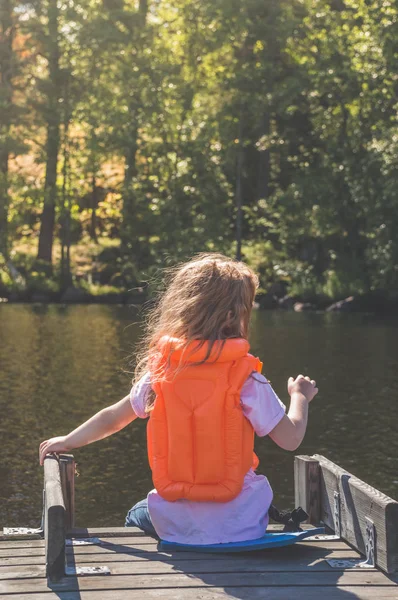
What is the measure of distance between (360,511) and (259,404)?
0.81 meters

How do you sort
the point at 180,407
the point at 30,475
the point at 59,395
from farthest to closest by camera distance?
the point at 59,395 < the point at 30,475 < the point at 180,407

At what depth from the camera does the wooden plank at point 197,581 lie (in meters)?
4.18

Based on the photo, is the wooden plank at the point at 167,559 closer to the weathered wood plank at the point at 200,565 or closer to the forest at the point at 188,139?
the weathered wood plank at the point at 200,565

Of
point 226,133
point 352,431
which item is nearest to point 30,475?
point 352,431

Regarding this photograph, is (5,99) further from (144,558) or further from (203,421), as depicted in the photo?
(203,421)

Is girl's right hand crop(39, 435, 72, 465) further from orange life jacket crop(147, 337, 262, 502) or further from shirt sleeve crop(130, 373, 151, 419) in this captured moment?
orange life jacket crop(147, 337, 262, 502)

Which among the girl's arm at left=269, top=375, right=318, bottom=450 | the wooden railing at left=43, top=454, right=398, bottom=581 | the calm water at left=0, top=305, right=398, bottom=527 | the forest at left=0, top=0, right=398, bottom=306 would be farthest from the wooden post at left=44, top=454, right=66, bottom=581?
the forest at left=0, top=0, right=398, bottom=306

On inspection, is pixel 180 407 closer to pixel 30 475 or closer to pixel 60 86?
pixel 30 475

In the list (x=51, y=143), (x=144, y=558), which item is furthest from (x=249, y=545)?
(x=51, y=143)

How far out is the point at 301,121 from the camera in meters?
44.2

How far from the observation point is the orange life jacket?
14.6ft

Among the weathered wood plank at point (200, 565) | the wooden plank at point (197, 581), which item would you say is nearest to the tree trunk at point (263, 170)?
the weathered wood plank at point (200, 565)

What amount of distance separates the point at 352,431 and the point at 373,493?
27.0 feet

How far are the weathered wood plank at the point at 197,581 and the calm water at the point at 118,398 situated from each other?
4.55 metres
